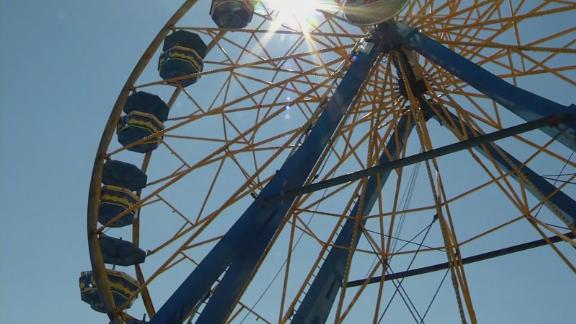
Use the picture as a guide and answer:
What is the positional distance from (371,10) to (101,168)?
6812 millimetres

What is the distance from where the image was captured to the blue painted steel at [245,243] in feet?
32.9

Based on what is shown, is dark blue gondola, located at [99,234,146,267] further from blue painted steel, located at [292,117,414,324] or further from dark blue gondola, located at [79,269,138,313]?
blue painted steel, located at [292,117,414,324]

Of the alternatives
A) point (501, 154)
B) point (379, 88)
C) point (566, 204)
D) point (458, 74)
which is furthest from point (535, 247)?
point (379, 88)

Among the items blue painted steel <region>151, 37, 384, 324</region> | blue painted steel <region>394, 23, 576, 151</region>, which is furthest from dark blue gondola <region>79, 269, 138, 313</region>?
blue painted steel <region>394, 23, 576, 151</region>

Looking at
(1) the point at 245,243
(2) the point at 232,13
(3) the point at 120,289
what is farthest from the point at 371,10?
(3) the point at 120,289

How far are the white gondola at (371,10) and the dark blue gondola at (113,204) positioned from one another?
254 inches

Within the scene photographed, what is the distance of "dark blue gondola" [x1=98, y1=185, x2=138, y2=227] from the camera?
14.0 meters

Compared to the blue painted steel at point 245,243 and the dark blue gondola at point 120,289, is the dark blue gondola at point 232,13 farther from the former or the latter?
the dark blue gondola at point 120,289

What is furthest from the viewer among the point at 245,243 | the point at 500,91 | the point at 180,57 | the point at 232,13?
the point at 180,57

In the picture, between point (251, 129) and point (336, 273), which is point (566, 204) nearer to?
point (336, 273)

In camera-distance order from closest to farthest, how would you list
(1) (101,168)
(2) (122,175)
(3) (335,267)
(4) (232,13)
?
1. (3) (335,267)
2. (1) (101,168)
3. (2) (122,175)
4. (4) (232,13)

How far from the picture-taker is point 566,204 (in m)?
11.8

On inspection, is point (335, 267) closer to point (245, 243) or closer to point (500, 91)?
point (245, 243)

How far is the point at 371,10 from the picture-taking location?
12.4 meters
